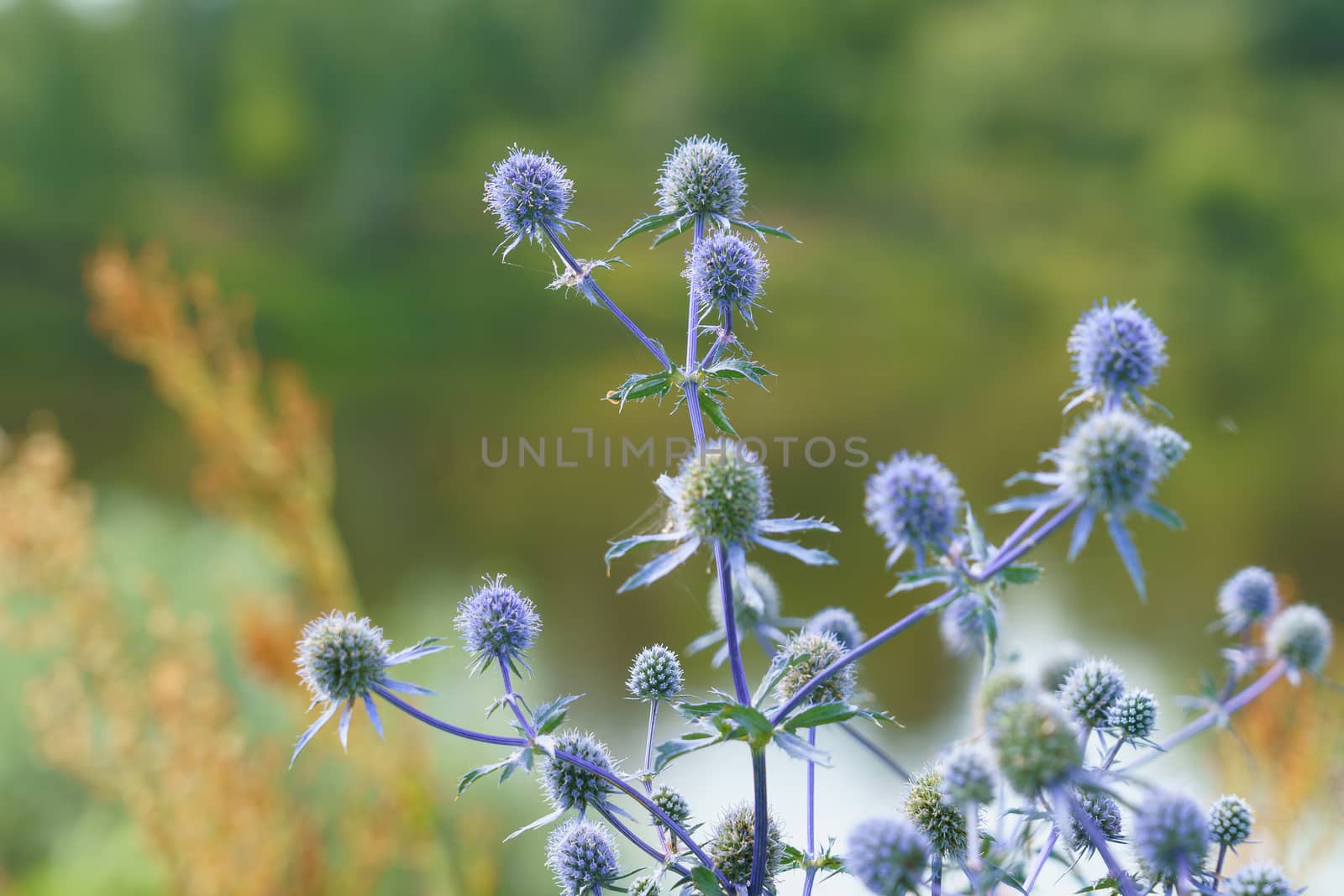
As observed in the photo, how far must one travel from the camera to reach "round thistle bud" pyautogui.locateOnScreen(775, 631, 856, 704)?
37.4 inches

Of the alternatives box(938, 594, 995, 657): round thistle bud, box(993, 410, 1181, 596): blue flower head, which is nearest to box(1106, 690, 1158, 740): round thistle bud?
box(938, 594, 995, 657): round thistle bud

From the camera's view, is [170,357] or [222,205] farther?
[222,205]

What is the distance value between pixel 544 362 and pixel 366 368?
2.27 metres

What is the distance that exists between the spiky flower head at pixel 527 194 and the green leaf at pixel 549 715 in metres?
0.59

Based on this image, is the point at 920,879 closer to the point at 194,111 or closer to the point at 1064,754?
the point at 1064,754

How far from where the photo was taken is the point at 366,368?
1058 centimetres

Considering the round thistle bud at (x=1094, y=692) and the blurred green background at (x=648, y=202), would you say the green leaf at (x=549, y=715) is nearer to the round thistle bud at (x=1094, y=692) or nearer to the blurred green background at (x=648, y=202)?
the round thistle bud at (x=1094, y=692)

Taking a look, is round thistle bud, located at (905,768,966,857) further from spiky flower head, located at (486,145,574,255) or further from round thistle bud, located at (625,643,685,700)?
spiky flower head, located at (486,145,574,255)

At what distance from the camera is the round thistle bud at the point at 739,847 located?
35.4 inches

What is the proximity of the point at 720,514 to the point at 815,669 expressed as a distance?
0.20 meters

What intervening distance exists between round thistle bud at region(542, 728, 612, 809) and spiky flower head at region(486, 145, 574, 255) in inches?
24.4

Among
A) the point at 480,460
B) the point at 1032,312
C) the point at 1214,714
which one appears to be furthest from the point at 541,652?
the point at 1032,312

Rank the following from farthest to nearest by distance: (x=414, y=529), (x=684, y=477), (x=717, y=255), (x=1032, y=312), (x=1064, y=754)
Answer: (x=1032, y=312)
(x=414, y=529)
(x=717, y=255)
(x=684, y=477)
(x=1064, y=754)

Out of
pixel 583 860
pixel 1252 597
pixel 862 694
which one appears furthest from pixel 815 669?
pixel 1252 597
